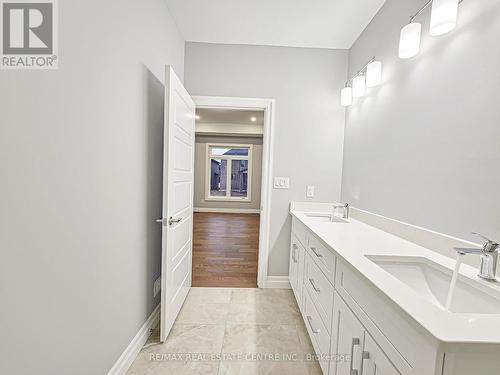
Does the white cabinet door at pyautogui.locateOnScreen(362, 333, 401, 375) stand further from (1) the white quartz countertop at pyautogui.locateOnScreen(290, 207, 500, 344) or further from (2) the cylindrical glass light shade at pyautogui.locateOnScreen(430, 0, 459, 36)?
(2) the cylindrical glass light shade at pyautogui.locateOnScreen(430, 0, 459, 36)

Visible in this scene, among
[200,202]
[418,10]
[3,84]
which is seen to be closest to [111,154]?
[3,84]

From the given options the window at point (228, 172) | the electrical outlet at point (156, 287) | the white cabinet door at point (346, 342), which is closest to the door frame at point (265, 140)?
the electrical outlet at point (156, 287)

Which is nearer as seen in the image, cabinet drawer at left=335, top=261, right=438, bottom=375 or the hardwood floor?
cabinet drawer at left=335, top=261, right=438, bottom=375

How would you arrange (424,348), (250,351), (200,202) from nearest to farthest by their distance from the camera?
(424,348)
(250,351)
(200,202)

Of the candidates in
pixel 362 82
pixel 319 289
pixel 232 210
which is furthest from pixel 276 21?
pixel 232 210

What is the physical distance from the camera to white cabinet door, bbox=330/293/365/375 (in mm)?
973

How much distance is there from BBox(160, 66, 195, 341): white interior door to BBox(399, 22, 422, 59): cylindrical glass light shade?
58.9 inches

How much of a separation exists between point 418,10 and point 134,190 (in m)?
2.14

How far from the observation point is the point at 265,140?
8.38ft

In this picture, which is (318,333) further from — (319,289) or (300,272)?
(300,272)

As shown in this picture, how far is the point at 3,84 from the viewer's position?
28.9 inches

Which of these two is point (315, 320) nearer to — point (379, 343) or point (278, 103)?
point (379, 343)

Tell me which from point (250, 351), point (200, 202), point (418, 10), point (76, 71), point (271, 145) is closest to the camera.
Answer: point (76, 71)

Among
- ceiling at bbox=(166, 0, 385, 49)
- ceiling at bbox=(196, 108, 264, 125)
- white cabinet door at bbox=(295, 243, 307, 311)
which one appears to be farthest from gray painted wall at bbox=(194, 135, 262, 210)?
white cabinet door at bbox=(295, 243, 307, 311)
